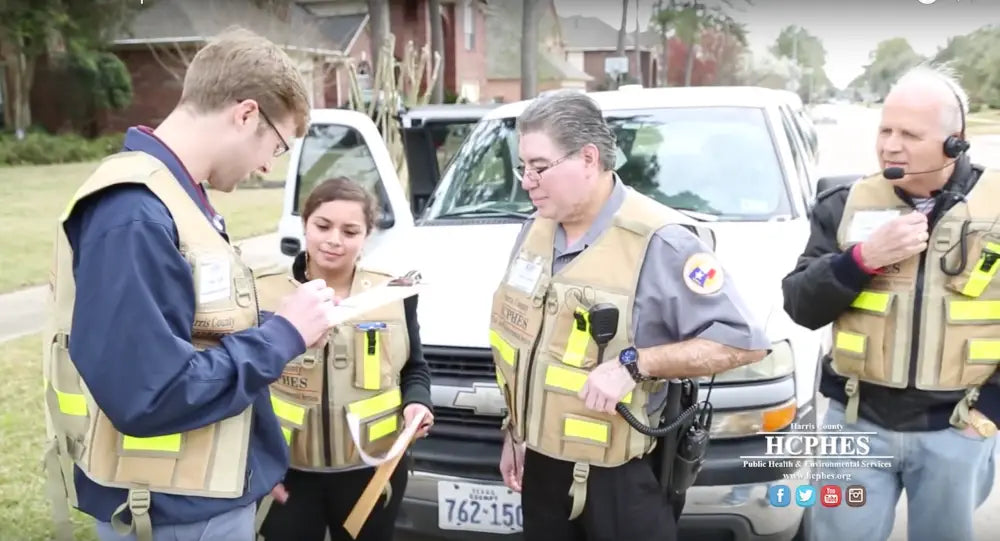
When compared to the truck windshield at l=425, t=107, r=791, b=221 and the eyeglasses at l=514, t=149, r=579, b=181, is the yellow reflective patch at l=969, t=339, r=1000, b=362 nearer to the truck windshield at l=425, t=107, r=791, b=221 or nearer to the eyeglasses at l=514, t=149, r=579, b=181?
the eyeglasses at l=514, t=149, r=579, b=181

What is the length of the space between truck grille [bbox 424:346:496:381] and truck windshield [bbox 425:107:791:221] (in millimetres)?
1321

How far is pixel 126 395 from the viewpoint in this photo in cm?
167

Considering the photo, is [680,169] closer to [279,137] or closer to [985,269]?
[985,269]

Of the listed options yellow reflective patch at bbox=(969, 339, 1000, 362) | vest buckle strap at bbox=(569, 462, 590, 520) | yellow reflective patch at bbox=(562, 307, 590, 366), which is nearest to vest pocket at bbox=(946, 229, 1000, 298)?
yellow reflective patch at bbox=(969, 339, 1000, 362)

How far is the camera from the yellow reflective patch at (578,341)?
7.70ft

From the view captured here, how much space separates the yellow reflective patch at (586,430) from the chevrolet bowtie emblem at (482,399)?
0.79 metres

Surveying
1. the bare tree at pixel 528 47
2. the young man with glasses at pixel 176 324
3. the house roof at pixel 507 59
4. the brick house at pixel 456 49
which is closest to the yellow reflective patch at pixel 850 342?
the young man with glasses at pixel 176 324

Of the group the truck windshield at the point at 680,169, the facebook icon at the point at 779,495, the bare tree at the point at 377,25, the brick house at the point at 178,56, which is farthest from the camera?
the brick house at the point at 178,56

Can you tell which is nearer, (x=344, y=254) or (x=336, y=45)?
(x=344, y=254)

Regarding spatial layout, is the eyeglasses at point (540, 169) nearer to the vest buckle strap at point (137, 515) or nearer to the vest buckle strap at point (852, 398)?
the vest buckle strap at point (852, 398)

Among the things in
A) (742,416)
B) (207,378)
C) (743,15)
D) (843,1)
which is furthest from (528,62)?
(207,378)

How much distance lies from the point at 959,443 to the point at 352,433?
1778 mm

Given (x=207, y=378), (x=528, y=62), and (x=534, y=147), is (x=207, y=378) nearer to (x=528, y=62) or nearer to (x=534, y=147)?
(x=534, y=147)

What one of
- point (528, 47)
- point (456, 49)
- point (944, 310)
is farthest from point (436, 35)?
point (456, 49)
